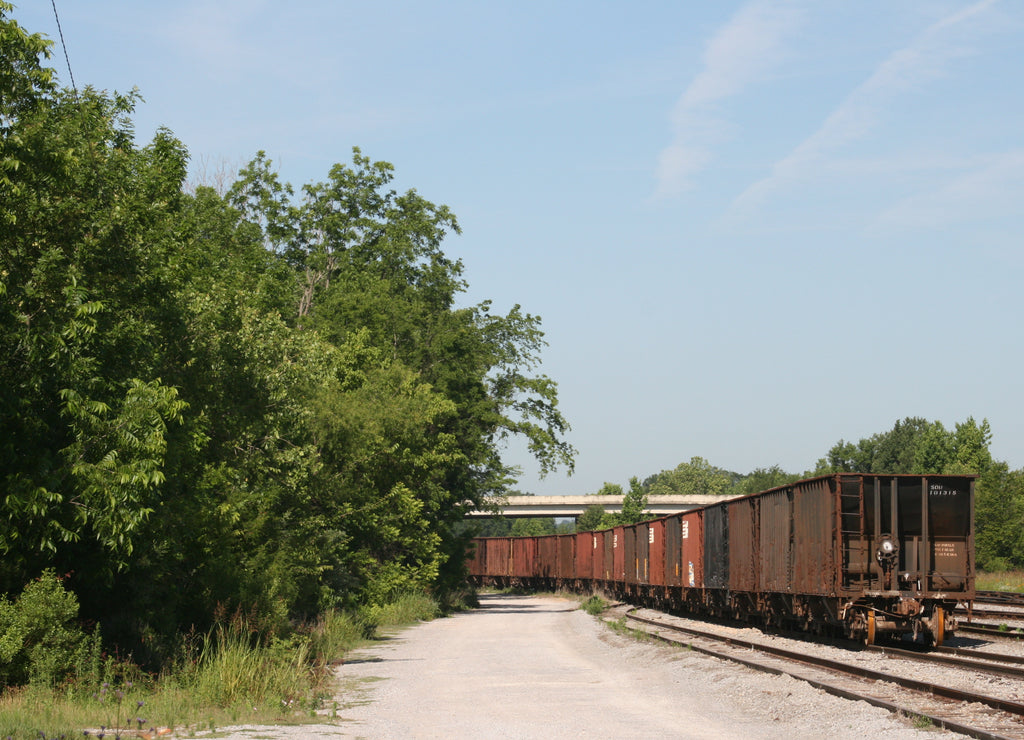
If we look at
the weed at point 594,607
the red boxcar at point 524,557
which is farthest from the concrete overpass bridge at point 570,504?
the weed at point 594,607

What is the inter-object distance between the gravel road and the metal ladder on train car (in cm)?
350

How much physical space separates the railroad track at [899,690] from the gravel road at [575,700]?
300mm

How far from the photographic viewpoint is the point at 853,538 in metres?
21.4

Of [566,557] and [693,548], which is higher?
[693,548]

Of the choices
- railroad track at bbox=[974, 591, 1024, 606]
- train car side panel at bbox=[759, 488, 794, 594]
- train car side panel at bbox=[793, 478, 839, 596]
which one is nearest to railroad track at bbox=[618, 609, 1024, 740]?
train car side panel at bbox=[793, 478, 839, 596]

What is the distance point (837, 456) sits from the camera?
17050 centimetres

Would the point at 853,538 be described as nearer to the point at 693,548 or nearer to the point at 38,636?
the point at 693,548

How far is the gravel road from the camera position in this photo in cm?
1245

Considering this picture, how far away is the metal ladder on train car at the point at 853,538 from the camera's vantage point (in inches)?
836

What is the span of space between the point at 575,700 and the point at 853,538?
8.44 meters

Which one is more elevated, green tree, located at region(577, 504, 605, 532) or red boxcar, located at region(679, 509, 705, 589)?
red boxcar, located at region(679, 509, 705, 589)

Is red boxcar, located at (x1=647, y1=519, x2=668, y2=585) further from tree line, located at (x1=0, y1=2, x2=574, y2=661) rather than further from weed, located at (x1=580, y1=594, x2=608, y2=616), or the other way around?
tree line, located at (x1=0, y1=2, x2=574, y2=661)

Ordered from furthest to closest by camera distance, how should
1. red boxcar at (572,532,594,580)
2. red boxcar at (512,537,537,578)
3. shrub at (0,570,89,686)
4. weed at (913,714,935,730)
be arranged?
red boxcar at (512,537,537,578), red boxcar at (572,532,594,580), shrub at (0,570,89,686), weed at (913,714,935,730)

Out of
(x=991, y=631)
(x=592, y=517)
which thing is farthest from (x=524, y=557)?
(x=592, y=517)
